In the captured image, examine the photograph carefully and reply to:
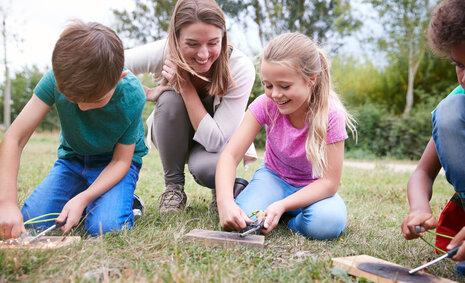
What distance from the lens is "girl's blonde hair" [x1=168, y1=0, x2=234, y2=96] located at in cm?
262

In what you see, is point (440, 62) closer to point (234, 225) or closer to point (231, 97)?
point (231, 97)

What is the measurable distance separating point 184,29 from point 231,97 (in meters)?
0.65

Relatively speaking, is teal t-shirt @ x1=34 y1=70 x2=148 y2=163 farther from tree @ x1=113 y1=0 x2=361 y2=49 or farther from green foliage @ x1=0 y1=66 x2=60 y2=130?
green foliage @ x1=0 y1=66 x2=60 y2=130

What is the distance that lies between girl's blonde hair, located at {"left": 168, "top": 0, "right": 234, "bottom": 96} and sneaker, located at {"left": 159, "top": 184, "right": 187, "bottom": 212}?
31.1 inches

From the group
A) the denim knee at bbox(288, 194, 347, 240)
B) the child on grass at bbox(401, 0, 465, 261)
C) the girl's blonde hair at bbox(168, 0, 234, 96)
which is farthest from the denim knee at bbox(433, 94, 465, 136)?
the girl's blonde hair at bbox(168, 0, 234, 96)

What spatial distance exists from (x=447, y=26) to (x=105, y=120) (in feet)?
6.20

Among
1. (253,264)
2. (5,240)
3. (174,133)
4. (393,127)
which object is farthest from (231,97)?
(393,127)

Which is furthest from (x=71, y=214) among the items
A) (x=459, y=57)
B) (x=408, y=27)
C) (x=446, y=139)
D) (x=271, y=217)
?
(x=408, y=27)

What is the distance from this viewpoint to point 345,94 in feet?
48.2

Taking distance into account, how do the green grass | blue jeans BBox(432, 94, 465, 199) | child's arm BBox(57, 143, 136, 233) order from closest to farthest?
the green grass, blue jeans BBox(432, 94, 465, 199), child's arm BBox(57, 143, 136, 233)

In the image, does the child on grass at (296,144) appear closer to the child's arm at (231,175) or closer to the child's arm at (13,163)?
the child's arm at (231,175)

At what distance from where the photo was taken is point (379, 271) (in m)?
1.66

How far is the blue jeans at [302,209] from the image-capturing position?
2338 mm

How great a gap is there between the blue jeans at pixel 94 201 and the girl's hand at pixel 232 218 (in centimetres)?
56
